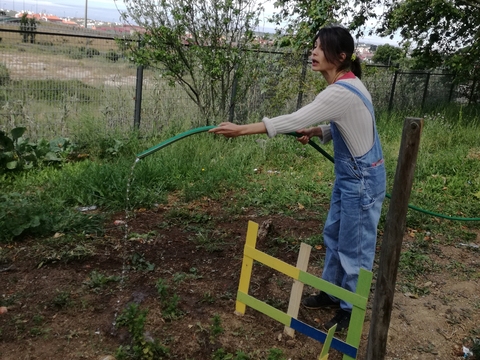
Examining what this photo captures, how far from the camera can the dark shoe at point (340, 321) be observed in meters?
3.17

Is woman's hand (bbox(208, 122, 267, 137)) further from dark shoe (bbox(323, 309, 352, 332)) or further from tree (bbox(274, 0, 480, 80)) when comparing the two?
tree (bbox(274, 0, 480, 80))

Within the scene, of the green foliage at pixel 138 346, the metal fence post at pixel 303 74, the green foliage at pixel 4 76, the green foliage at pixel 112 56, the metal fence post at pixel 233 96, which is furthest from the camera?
the metal fence post at pixel 303 74

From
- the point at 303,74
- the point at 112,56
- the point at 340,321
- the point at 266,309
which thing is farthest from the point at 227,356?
the point at 303,74

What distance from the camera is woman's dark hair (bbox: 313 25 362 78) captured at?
2.71m

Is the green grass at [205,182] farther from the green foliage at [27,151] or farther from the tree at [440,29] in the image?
the tree at [440,29]

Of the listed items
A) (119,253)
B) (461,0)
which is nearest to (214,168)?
(119,253)

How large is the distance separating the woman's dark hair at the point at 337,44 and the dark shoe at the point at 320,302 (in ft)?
5.24

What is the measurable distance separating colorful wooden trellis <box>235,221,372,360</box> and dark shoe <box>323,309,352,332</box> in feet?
1.17

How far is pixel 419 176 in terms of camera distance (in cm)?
657

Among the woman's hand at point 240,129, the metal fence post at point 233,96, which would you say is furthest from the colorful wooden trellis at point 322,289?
the metal fence post at point 233,96

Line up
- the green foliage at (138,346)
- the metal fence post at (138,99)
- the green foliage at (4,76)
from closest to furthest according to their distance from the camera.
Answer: the green foliage at (138,346) < the green foliage at (4,76) < the metal fence post at (138,99)

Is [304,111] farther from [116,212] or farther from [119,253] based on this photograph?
[116,212]

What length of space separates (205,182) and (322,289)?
9.79 ft

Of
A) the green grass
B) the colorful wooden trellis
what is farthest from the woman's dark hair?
the green grass
